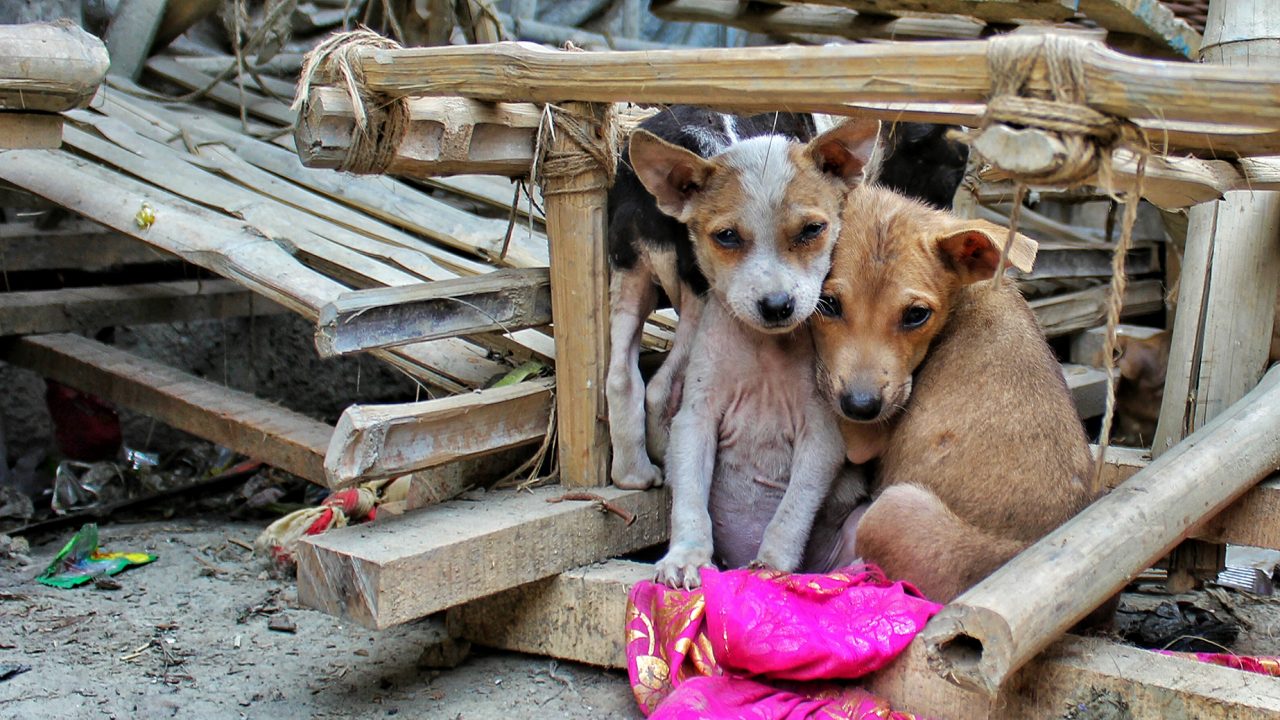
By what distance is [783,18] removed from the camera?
767 cm

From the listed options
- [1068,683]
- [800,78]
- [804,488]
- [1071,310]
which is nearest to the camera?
[800,78]

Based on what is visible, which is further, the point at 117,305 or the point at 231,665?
the point at 117,305

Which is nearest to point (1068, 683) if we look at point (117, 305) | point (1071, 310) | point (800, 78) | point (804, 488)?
point (804, 488)

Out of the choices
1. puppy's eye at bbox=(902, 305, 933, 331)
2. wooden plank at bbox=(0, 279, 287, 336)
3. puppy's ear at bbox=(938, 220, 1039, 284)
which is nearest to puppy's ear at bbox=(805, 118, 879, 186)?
puppy's ear at bbox=(938, 220, 1039, 284)

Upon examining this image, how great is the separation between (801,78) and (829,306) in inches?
42.3

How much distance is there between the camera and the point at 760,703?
11.3 ft

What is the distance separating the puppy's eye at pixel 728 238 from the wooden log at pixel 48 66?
201 centimetres

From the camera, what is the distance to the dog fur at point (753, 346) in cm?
399

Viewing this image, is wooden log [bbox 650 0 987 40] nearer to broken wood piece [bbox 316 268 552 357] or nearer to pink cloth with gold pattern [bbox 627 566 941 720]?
broken wood piece [bbox 316 268 552 357]

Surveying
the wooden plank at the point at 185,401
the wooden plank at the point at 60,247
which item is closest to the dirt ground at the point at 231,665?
the wooden plank at the point at 185,401

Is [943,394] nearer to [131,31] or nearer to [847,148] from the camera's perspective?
[847,148]

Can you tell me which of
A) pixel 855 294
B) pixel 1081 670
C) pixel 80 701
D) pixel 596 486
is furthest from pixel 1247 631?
pixel 80 701

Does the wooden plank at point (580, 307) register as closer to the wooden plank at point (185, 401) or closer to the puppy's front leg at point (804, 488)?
the puppy's front leg at point (804, 488)

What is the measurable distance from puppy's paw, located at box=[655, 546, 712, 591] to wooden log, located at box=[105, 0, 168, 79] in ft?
16.4
